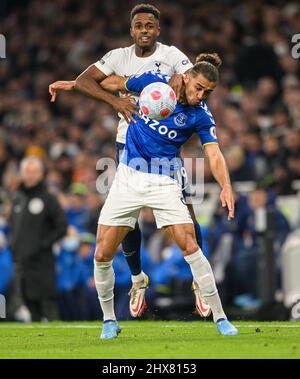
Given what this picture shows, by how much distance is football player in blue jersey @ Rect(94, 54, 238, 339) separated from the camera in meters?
9.46

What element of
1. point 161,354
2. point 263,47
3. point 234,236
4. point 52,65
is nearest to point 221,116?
point 263,47

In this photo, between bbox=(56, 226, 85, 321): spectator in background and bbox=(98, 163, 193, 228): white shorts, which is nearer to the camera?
bbox=(98, 163, 193, 228): white shorts

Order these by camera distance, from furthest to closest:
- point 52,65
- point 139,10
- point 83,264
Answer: point 52,65, point 83,264, point 139,10

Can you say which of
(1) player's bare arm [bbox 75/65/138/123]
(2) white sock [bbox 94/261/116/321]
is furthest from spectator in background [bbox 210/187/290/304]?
(2) white sock [bbox 94/261/116/321]

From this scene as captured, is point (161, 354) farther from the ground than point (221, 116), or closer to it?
closer to it

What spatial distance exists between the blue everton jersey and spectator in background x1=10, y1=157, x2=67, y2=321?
5.07 metres

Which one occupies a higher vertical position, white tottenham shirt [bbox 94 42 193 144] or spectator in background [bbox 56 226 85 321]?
white tottenham shirt [bbox 94 42 193 144]

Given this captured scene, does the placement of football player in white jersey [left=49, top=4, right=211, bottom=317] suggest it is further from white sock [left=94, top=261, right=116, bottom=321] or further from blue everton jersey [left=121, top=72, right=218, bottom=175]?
white sock [left=94, top=261, right=116, bottom=321]

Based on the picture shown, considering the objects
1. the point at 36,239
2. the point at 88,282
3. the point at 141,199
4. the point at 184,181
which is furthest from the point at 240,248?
the point at 141,199

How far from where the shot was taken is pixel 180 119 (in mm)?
9617

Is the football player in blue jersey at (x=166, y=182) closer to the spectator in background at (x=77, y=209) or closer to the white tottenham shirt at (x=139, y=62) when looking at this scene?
the white tottenham shirt at (x=139, y=62)

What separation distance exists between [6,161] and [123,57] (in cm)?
1060

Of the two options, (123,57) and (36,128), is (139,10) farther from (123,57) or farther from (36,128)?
(36,128)

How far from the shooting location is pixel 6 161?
819 inches
